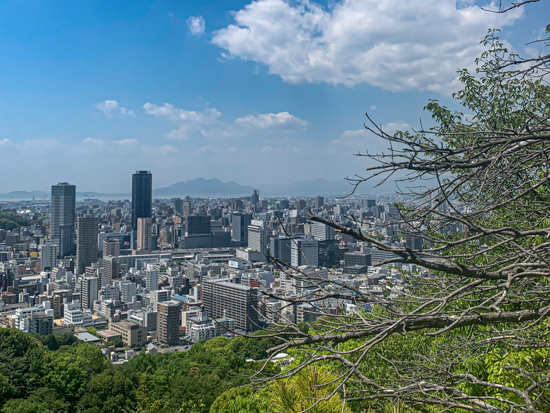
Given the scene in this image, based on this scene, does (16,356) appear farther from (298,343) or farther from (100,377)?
(298,343)

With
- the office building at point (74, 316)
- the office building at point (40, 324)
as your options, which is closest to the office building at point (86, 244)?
the office building at point (74, 316)

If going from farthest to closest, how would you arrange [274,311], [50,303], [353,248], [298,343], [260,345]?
1. [353,248]
2. [50,303]
3. [260,345]
4. [274,311]
5. [298,343]

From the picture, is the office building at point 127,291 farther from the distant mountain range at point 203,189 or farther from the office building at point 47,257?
the distant mountain range at point 203,189

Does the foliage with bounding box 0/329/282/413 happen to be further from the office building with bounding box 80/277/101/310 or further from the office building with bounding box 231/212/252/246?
the office building with bounding box 231/212/252/246

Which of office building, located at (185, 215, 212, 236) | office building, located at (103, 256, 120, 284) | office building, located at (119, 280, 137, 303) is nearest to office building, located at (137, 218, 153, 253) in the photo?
office building, located at (185, 215, 212, 236)

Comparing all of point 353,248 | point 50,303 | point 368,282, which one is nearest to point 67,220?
point 50,303

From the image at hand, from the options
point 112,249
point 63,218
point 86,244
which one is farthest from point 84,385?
point 63,218

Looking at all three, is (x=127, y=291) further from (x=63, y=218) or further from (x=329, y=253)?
(x=63, y=218)
